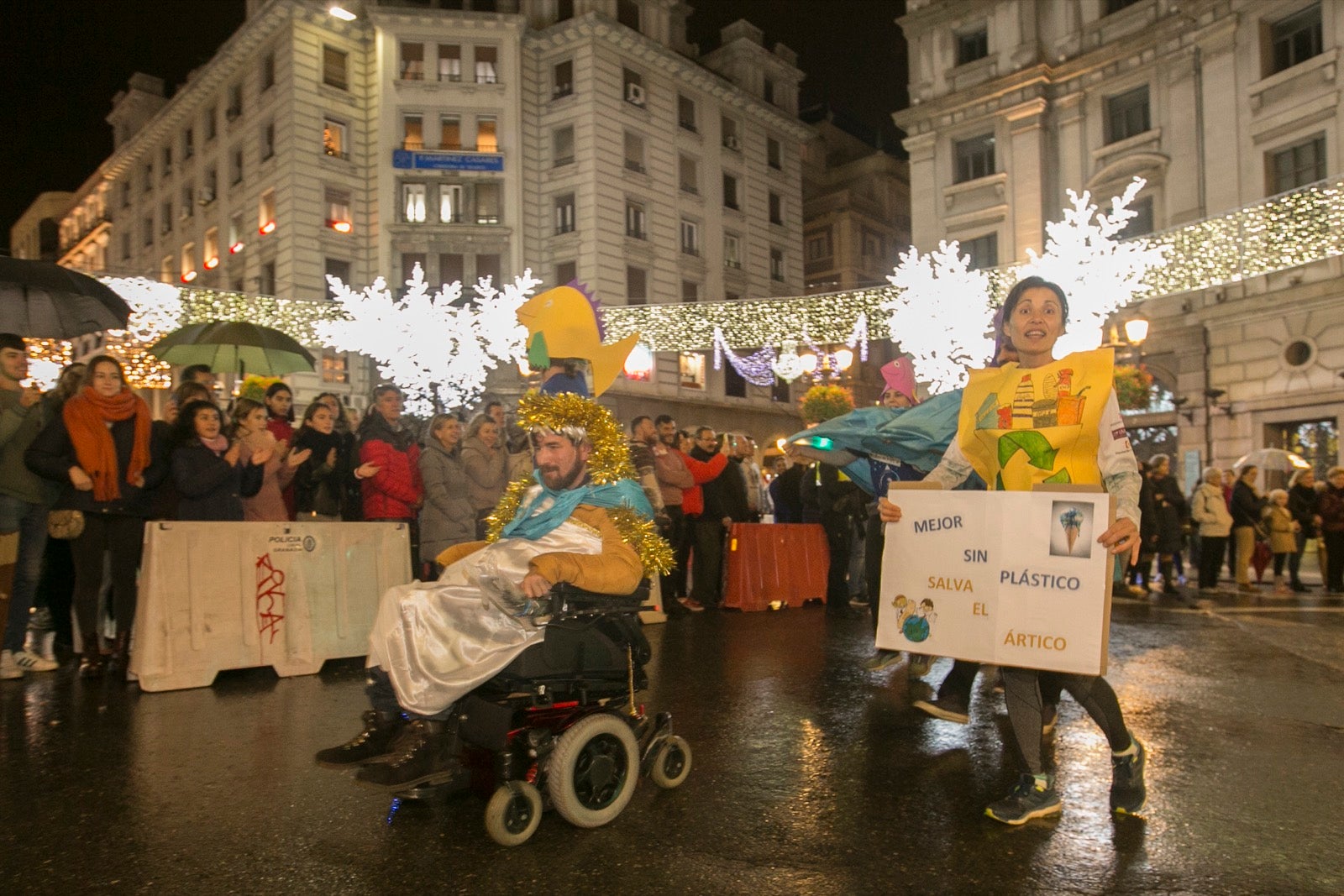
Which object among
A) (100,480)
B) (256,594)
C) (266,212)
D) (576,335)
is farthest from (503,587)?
(266,212)

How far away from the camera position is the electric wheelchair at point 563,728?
11.8ft

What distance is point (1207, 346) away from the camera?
80.1 ft

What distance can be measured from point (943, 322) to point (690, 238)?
60.1ft

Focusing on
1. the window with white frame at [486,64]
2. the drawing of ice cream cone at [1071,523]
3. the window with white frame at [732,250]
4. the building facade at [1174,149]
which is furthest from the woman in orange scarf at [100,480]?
the window with white frame at [732,250]

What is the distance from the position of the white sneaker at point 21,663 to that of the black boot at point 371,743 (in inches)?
170

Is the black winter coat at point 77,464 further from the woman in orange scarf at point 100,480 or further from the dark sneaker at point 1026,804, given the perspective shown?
the dark sneaker at point 1026,804

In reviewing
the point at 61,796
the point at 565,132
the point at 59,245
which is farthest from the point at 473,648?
the point at 59,245

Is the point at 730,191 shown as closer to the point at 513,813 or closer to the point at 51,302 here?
the point at 51,302

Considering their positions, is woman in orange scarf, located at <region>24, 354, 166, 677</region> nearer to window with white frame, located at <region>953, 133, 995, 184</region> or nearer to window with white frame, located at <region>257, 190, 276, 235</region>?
window with white frame, located at <region>953, 133, 995, 184</region>

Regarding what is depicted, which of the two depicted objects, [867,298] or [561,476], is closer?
[561,476]

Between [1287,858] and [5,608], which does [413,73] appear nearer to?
[5,608]

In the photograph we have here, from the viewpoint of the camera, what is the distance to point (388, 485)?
8422 mm

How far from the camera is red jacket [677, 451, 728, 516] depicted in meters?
11.4

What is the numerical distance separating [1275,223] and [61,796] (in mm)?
19274
